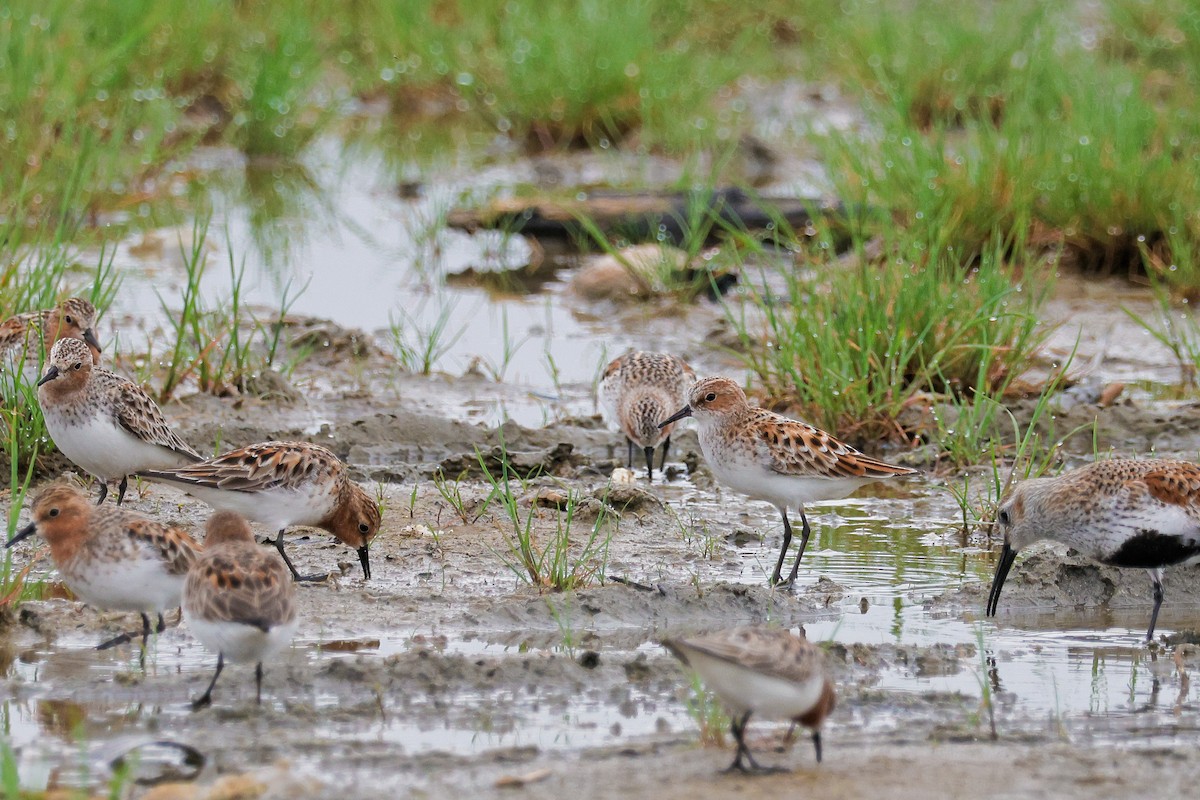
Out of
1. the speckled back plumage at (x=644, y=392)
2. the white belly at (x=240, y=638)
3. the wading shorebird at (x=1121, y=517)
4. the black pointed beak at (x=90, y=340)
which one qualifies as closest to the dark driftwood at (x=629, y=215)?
the speckled back plumage at (x=644, y=392)

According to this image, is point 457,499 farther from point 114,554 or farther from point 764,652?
point 764,652

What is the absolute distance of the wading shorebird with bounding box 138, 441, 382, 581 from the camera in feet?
23.9

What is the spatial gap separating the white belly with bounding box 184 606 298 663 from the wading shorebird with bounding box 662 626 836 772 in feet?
4.44

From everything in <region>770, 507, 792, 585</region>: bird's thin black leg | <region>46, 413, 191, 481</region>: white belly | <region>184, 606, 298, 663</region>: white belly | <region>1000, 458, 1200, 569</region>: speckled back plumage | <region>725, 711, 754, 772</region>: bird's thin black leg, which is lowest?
<region>725, 711, 754, 772</region>: bird's thin black leg

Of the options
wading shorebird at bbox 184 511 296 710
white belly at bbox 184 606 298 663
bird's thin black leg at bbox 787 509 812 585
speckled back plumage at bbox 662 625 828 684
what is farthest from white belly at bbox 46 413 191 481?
speckled back plumage at bbox 662 625 828 684

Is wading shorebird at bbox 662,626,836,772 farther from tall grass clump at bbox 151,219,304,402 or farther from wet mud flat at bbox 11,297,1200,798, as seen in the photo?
tall grass clump at bbox 151,219,304,402

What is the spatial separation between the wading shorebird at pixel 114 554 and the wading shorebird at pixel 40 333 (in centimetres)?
182

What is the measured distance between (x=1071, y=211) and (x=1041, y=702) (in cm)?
773

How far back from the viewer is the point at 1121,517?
703cm

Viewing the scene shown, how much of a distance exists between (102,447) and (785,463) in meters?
3.12

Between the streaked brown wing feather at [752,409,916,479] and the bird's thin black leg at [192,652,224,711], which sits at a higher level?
the streaked brown wing feather at [752,409,916,479]

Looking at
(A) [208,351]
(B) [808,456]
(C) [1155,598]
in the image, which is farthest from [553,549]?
(A) [208,351]

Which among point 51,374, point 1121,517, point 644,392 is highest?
point 644,392

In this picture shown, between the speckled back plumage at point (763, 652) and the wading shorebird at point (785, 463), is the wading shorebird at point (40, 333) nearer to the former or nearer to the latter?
the wading shorebird at point (785, 463)
